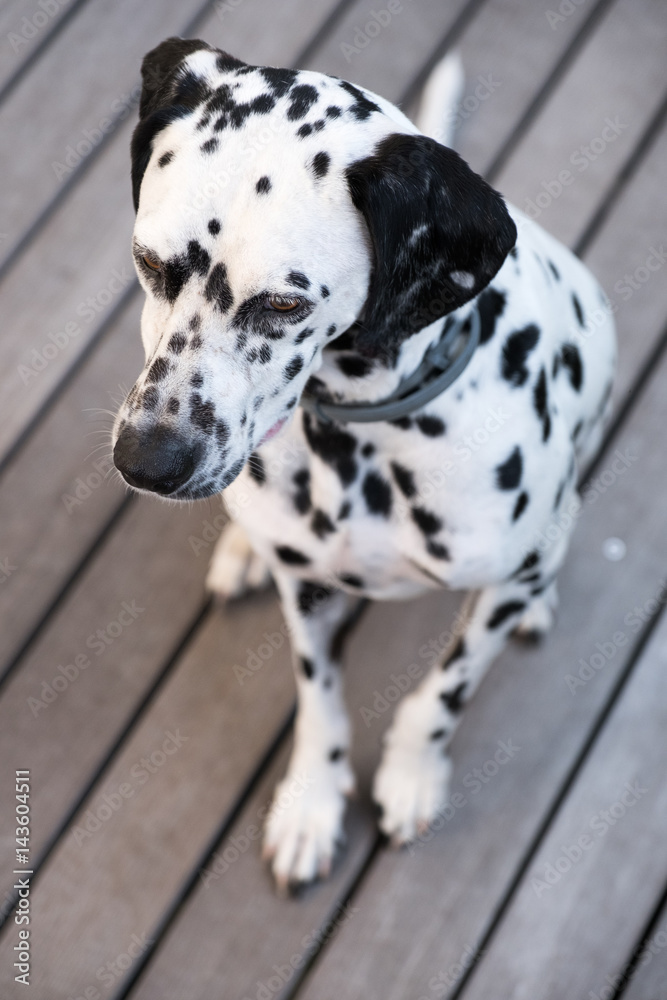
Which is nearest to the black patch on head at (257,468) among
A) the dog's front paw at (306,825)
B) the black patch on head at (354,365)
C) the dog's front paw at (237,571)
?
the black patch on head at (354,365)

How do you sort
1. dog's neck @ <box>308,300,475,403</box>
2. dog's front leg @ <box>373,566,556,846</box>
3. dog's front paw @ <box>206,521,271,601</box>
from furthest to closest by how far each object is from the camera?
dog's front paw @ <box>206,521,271,601</box> < dog's front leg @ <box>373,566,556,846</box> < dog's neck @ <box>308,300,475,403</box>

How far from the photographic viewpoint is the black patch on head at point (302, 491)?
1.72 m

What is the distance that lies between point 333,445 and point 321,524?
182mm

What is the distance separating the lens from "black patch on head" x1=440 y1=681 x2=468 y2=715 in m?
2.06

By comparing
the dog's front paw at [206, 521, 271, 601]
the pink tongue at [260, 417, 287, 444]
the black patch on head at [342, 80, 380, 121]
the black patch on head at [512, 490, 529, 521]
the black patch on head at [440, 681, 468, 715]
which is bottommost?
the dog's front paw at [206, 521, 271, 601]

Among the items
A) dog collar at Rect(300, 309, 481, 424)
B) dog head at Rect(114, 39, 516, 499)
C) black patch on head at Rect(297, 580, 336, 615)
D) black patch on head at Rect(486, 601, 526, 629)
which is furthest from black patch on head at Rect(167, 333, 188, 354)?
black patch on head at Rect(486, 601, 526, 629)

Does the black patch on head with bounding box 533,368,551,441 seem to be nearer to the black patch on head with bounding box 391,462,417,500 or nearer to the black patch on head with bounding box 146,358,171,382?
the black patch on head with bounding box 391,462,417,500

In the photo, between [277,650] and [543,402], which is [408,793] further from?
[543,402]

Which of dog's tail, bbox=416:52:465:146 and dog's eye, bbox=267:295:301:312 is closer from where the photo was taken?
dog's eye, bbox=267:295:301:312

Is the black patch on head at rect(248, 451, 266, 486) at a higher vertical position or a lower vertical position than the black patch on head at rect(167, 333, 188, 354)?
lower

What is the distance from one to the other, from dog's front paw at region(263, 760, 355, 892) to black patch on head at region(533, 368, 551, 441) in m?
1.09

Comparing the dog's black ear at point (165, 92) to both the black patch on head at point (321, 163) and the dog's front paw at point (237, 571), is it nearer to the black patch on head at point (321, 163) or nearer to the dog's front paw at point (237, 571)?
the black patch on head at point (321, 163)

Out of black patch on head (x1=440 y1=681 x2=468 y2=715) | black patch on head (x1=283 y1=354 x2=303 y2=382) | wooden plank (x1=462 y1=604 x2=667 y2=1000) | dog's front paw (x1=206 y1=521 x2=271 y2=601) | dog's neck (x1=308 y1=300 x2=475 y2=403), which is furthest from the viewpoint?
dog's front paw (x1=206 y1=521 x2=271 y2=601)

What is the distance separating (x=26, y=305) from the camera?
286 cm
